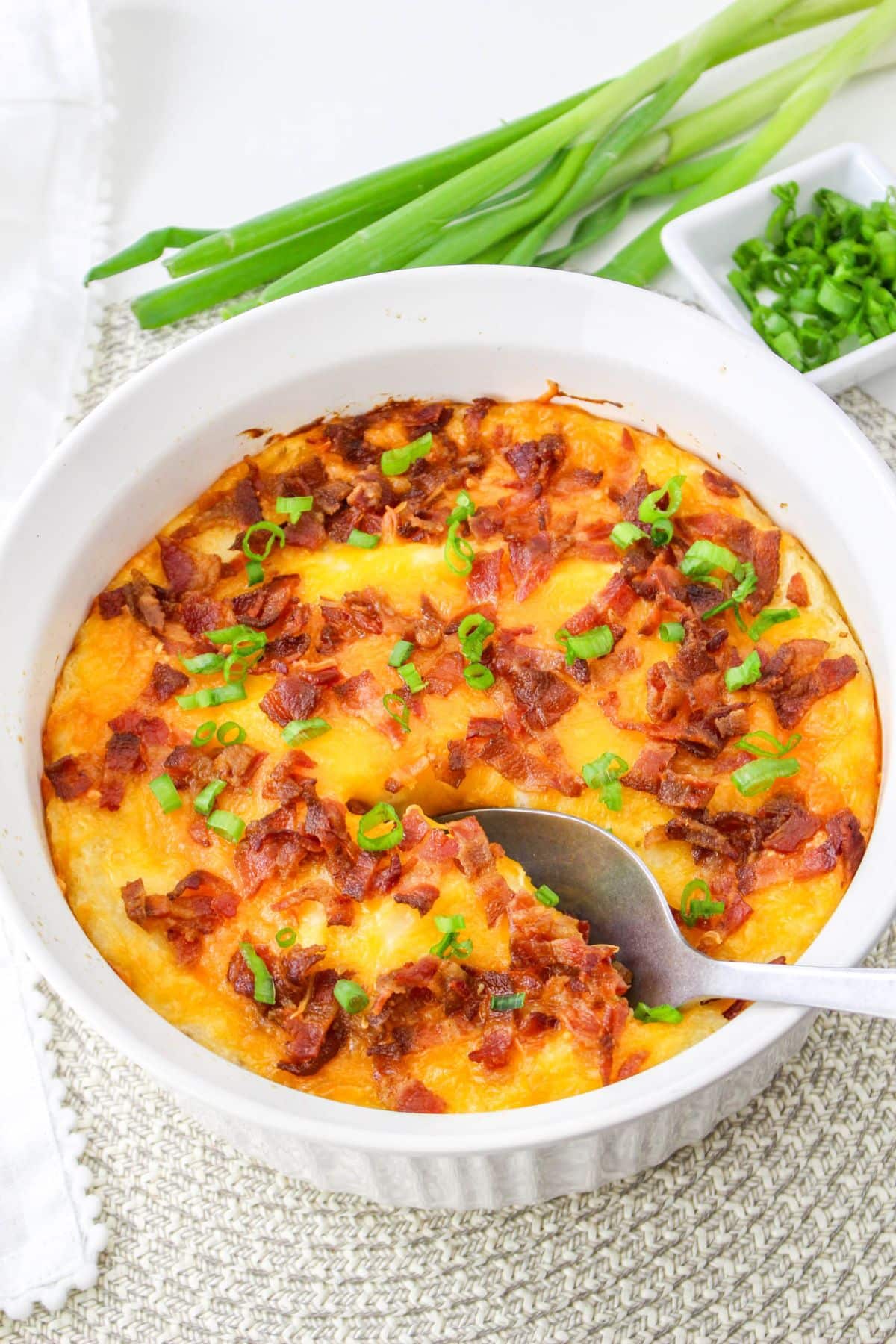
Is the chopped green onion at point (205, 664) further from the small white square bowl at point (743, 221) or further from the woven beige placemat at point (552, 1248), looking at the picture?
the small white square bowl at point (743, 221)

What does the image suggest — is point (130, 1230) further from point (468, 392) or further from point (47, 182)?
point (47, 182)

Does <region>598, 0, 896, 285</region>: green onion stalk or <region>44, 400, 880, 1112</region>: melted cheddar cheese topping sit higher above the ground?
<region>598, 0, 896, 285</region>: green onion stalk

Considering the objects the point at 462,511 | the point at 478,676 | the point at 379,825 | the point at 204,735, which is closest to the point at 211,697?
the point at 204,735

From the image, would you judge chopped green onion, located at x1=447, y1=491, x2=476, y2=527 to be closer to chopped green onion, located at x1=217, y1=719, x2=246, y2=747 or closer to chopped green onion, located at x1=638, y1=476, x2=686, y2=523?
chopped green onion, located at x1=638, y1=476, x2=686, y2=523

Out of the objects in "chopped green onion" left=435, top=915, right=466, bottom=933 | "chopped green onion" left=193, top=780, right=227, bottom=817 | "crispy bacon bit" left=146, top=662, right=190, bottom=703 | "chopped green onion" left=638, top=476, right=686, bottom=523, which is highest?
"chopped green onion" left=638, top=476, right=686, bottom=523

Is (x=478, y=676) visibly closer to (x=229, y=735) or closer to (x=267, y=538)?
(x=229, y=735)

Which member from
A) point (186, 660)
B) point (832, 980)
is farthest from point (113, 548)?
point (832, 980)

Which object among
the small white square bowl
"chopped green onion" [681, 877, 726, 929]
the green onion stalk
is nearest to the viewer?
"chopped green onion" [681, 877, 726, 929]

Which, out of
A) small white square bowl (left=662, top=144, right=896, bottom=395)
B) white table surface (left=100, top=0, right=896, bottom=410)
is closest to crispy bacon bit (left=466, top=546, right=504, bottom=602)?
small white square bowl (left=662, top=144, right=896, bottom=395)
